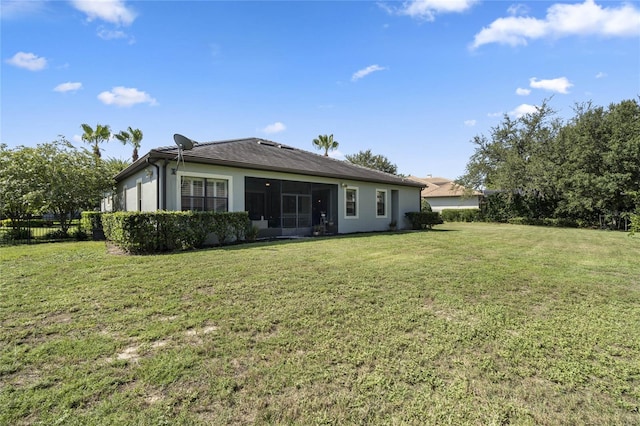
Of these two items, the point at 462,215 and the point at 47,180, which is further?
the point at 462,215

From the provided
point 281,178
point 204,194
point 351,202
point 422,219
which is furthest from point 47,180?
point 422,219

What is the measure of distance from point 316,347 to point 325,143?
3649 cm

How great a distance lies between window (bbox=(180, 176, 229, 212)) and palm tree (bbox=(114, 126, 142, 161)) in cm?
2541

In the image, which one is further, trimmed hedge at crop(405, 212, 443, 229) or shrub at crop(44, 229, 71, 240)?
trimmed hedge at crop(405, 212, 443, 229)

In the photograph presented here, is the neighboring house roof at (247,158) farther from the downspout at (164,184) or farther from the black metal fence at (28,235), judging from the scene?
the black metal fence at (28,235)

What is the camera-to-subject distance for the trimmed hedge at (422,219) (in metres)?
18.1

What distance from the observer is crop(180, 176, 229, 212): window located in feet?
34.6

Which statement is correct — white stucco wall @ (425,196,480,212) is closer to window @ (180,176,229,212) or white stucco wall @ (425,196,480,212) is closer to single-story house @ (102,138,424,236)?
single-story house @ (102,138,424,236)

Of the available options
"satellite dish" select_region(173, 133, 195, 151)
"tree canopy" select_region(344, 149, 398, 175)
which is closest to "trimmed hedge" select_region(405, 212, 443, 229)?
"satellite dish" select_region(173, 133, 195, 151)

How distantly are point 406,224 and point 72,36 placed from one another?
54.5 ft

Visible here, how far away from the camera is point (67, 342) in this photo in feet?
10.4

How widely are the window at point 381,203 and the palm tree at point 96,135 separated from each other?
26.3m

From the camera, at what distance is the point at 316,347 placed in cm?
314

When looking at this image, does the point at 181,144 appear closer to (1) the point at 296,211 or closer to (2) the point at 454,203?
(1) the point at 296,211
